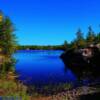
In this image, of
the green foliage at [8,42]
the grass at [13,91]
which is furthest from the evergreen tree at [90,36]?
the grass at [13,91]

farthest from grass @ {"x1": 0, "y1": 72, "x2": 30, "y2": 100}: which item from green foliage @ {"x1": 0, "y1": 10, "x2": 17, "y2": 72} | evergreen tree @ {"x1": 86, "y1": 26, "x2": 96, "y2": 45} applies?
evergreen tree @ {"x1": 86, "y1": 26, "x2": 96, "y2": 45}

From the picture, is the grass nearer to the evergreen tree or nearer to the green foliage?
the green foliage

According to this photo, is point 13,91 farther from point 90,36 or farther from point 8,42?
point 90,36

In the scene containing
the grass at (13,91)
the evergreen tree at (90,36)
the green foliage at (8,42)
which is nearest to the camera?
the grass at (13,91)

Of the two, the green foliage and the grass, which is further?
the green foliage

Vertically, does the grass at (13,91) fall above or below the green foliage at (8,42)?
below

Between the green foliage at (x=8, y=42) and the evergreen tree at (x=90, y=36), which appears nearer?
the green foliage at (x=8, y=42)

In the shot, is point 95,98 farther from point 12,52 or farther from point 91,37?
point 91,37

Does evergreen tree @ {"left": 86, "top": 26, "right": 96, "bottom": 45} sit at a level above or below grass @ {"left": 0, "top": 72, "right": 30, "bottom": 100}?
above

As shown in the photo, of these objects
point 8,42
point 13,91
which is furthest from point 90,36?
point 13,91

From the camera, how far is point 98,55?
244ft

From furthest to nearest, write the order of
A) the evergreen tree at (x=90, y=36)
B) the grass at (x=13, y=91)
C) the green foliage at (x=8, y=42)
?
the evergreen tree at (x=90, y=36) < the green foliage at (x=8, y=42) < the grass at (x=13, y=91)

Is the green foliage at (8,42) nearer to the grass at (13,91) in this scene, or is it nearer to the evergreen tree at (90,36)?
the grass at (13,91)

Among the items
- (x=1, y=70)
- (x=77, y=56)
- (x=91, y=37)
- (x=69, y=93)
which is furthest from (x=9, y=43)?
A: (x=91, y=37)
